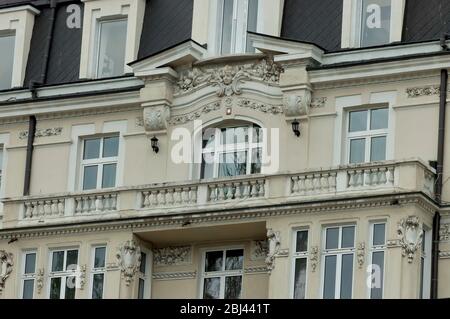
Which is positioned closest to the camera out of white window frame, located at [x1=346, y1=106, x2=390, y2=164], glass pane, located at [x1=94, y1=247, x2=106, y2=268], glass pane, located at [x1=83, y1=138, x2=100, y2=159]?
white window frame, located at [x1=346, y1=106, x2=390, y2=164]

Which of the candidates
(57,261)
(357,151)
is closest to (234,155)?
(357,151)

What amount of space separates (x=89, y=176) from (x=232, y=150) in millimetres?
4378

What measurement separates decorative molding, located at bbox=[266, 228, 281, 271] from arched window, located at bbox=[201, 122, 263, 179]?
2.60 metres

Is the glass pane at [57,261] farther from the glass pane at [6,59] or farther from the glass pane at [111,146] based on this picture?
the glass pane at [6,59]

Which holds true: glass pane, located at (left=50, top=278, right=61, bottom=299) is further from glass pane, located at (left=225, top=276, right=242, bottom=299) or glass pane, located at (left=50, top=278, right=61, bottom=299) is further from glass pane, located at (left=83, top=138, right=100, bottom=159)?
glass pane, located at (left=225, top=276, right=242, bottom=299)

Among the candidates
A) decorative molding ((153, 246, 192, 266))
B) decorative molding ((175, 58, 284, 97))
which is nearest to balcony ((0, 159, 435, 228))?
decorative molding ((153, 246, 192, 266))

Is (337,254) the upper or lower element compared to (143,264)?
lower

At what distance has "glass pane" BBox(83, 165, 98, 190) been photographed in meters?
66.9

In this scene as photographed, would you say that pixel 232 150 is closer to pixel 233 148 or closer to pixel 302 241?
pixel 233 148

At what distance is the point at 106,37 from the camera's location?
68438 millimetres

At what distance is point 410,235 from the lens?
60.8 meters

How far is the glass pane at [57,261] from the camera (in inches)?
2566

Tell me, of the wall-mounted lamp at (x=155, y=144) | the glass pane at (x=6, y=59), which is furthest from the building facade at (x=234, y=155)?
the glass pane at (x=6, y=59)
